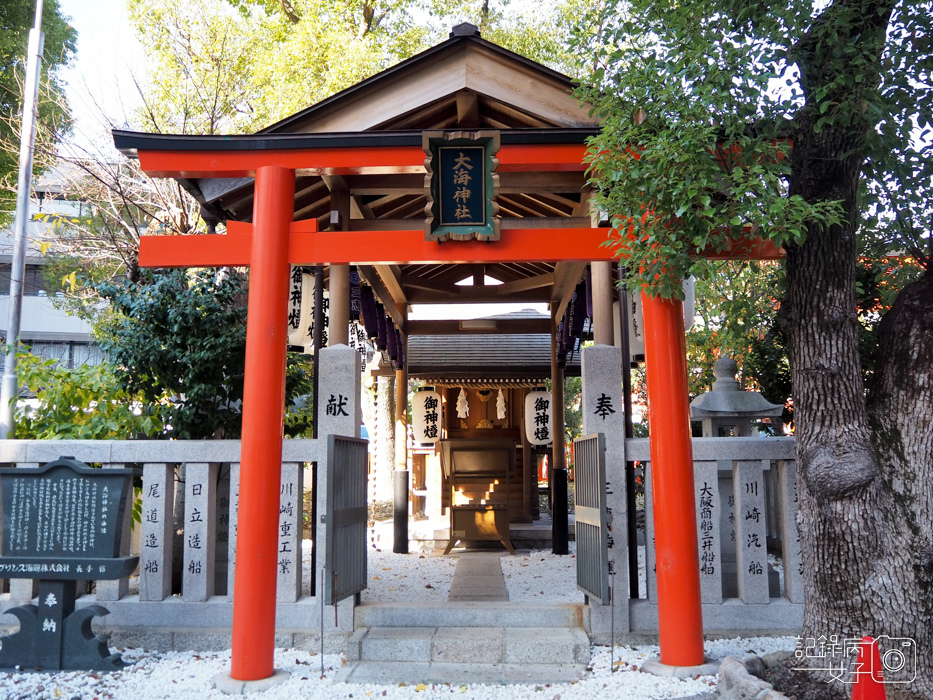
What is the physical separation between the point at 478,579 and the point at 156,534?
4147 millimetres

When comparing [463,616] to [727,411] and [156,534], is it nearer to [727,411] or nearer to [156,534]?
[156,534]

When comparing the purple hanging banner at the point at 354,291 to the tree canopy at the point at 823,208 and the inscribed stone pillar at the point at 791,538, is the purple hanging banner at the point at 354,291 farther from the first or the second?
the inscribed stone pillar at the point at 791,538

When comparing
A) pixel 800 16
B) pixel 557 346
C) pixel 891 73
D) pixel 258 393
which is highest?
pixel 800 16

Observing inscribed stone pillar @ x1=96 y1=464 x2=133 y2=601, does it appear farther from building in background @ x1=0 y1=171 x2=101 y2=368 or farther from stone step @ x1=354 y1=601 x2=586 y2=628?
building in background @ x1=0 y1=171 x2=101 y2=368

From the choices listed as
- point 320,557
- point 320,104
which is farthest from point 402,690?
point 320,104

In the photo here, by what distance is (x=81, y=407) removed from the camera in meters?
7.91

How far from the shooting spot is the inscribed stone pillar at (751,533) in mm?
6375

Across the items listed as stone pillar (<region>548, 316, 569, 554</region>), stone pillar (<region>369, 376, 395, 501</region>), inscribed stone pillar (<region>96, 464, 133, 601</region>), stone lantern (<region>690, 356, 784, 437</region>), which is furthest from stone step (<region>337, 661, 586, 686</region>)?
stone pillar (<region>369, 376, 395, 501</region>)

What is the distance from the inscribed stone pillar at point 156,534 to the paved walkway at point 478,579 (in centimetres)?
299

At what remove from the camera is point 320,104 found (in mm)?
6777

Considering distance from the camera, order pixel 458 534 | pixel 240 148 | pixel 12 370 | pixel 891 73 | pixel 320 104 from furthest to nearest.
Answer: pixel 458 534 → pixel 12 370 → pixel 320 104 → pixel 240 148 → pixel 891 73

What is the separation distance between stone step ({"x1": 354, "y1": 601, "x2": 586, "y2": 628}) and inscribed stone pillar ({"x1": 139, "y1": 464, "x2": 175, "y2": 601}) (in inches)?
71.8

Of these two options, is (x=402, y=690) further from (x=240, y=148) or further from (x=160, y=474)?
(x=240, y=148)

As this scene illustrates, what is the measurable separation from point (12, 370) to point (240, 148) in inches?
217
